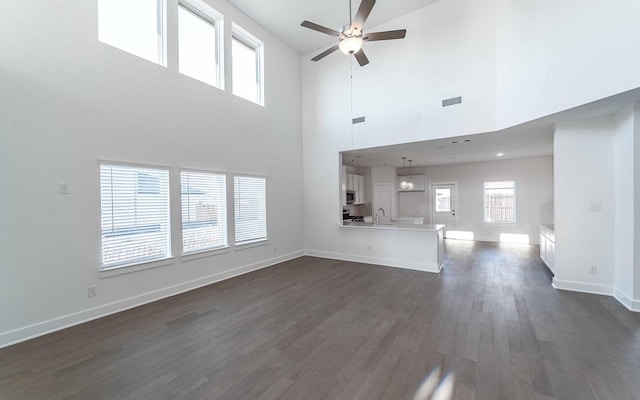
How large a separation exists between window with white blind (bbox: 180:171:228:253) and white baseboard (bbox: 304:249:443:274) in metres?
2.58

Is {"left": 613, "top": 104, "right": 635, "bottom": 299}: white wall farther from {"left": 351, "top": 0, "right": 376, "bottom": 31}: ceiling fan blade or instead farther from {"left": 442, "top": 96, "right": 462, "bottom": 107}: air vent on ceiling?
{"left": 351, "top": 0, "right": 376, "bottom": 31}: ceiling fan blade

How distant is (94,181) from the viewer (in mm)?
3336

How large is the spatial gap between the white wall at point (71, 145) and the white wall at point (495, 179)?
8108 millimetres

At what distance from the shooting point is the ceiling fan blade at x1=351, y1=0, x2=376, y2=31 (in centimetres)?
294

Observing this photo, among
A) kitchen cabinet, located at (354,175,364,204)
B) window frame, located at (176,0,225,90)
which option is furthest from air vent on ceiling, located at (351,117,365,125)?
kitchen cabinet, located at (354,175,364,204)

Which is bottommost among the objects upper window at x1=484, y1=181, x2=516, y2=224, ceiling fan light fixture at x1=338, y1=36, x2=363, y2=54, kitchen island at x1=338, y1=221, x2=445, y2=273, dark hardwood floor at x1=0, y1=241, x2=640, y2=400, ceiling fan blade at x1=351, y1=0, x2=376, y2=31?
dark hardwood floor at x1=0, y1=241, x2=640, y2=400

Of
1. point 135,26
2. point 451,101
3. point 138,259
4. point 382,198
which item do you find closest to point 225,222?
point 138,259

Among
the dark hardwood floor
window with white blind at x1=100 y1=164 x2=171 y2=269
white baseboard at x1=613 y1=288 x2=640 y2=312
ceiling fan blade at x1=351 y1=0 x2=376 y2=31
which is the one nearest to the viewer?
the dark hardwood floor

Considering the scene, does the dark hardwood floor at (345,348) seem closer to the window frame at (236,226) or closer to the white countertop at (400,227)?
the window frame at (236,226)

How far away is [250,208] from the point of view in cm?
554

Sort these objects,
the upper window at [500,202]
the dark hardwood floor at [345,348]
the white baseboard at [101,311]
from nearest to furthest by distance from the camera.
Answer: the dark hardwood floor at [345,348] < the white baseboard at [101,311] < the upper window at [500,202]

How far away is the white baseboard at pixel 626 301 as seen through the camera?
3.32 m

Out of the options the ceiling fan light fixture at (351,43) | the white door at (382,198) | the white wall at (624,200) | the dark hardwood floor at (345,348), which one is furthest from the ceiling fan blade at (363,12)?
the white door at (382,198)

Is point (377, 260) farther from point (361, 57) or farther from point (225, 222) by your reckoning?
point (361, 57)
